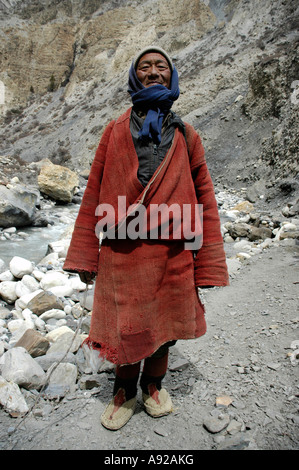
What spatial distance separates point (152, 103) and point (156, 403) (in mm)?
1459

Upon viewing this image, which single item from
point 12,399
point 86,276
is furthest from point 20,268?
point 86,276

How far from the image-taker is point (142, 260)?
1.36 meters

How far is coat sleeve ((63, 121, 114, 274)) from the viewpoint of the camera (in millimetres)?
1476

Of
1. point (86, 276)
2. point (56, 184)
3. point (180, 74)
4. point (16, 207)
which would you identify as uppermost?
point (180, 74)

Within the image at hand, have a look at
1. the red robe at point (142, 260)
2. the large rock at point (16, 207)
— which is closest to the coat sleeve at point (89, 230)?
the red robe at point (142, 260)

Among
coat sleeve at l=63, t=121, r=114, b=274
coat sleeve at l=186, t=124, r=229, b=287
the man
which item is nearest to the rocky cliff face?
coat sleeve at l=186, t=124, r=229, b=287

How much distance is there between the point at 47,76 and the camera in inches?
1399

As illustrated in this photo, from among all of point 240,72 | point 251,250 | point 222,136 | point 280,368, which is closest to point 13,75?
point 240,72

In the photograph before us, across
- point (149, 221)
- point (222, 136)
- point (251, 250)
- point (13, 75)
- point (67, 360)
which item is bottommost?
point (67, 360)

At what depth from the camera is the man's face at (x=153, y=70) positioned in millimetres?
1408

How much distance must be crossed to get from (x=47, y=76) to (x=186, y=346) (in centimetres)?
3991

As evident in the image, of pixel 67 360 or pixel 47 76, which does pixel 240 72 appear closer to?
pixel 67 360

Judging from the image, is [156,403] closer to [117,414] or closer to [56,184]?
[117,414]
